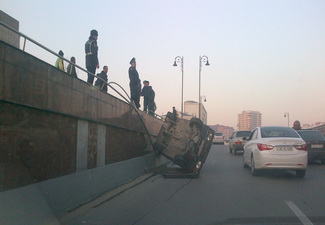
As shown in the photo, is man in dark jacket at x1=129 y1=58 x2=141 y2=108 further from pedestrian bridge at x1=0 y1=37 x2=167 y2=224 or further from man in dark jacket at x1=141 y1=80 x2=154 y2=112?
pedestrian bridge at x1=0 y1=37 x2=167 y2=224

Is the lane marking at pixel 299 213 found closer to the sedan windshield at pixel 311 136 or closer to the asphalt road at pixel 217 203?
the asphalt road at pixel 217 203

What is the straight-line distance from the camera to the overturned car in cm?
1323

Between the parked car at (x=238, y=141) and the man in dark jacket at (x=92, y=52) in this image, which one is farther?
the parked car at (x=238, y=141)

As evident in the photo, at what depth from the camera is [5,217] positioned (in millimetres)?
5492

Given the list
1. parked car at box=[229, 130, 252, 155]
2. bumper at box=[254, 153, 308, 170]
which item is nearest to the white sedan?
bumper at box=[254, 153, 308, 170]

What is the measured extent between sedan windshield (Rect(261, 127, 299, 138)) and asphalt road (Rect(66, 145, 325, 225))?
143 cm

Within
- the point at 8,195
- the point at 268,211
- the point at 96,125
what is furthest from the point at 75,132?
the point at 268,211

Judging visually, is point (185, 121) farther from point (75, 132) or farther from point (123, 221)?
point (123, 221)

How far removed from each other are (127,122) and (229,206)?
20.5 ft

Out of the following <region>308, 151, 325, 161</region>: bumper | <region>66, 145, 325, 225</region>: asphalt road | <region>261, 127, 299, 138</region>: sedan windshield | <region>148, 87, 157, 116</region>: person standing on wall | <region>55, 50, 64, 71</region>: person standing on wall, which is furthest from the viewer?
<region>148, 87, 157, 116</region>: person standing on wall

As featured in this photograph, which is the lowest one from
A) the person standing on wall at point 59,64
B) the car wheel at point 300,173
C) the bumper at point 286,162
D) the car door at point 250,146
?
the car wheel at point 300,173

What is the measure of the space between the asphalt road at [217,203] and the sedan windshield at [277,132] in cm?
143

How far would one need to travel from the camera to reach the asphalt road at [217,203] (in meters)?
6.73

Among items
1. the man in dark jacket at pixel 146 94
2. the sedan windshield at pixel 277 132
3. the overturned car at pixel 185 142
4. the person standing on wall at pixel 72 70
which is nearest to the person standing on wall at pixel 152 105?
the man in dark jacket at pixel 146 94
